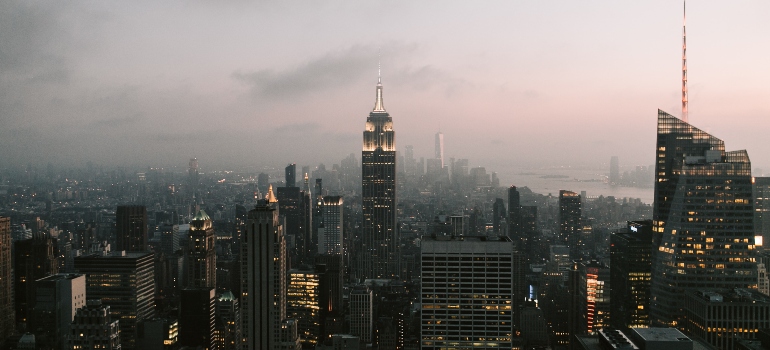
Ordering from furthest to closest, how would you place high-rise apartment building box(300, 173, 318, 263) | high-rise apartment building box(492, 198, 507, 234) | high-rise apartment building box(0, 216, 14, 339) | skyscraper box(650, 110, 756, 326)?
high-rise apartment building box(300, 173, 318, 263) → high-rise apartment building box(492, 198, 507, 234) → high-rise apartment building box(0, 216, 14, 339) → skyscraper box(650, 110, 756, 326)

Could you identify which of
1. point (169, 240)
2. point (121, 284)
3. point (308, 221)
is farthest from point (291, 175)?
point (121, 284)

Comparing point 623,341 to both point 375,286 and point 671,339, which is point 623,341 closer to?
point 671,339

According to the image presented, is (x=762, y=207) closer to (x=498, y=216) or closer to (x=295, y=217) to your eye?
(x=498, y=216)

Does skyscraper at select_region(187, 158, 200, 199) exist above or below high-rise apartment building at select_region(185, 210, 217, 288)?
above

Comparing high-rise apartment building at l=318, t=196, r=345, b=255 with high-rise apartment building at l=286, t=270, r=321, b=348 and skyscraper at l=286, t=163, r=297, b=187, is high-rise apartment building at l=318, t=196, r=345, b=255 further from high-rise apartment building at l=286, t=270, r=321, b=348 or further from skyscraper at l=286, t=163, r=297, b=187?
high-rise apartment building at l=286, t=270, r=321, b=348

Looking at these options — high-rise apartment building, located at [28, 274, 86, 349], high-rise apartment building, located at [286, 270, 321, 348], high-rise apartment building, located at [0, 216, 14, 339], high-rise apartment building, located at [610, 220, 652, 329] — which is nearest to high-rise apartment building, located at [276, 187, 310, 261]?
high-rise apartment building, located at [286, 270, 321, 348]

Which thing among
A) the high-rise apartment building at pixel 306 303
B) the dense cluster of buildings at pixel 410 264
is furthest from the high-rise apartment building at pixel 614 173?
the high-rise apartment building at pixel 306 303

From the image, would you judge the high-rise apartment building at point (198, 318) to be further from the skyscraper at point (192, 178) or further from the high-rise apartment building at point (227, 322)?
the skyscraper at point (192, 178)
